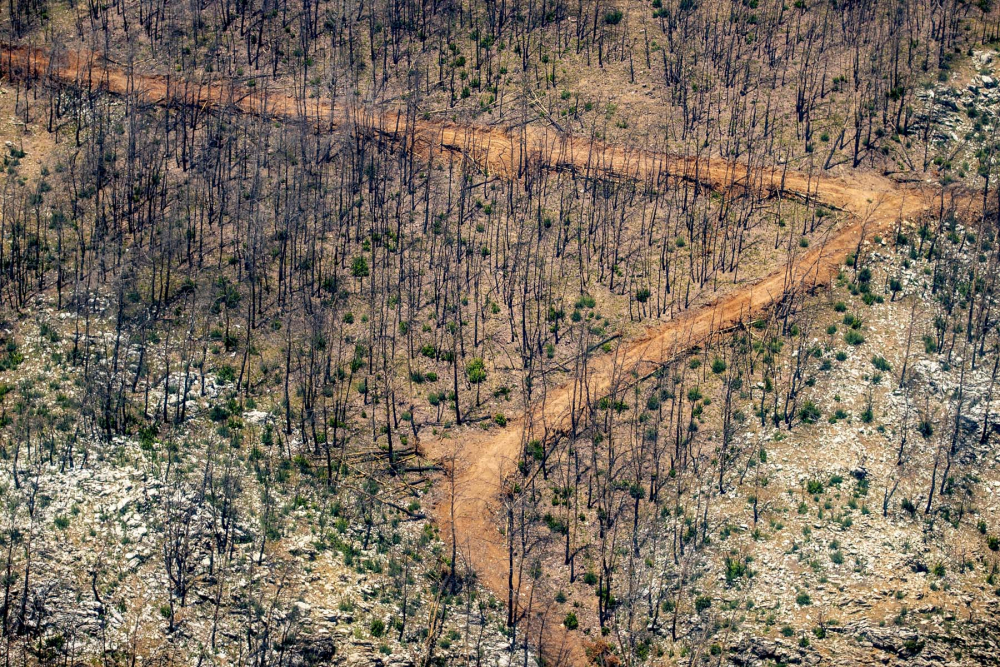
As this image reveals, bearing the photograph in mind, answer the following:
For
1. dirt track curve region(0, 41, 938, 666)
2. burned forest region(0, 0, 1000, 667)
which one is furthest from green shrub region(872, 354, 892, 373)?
dirt track curve region(0, 41, 938, 666)

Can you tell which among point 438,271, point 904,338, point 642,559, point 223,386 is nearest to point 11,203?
point 223,386

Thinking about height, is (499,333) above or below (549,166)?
below

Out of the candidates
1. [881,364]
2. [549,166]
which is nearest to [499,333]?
[549,166]

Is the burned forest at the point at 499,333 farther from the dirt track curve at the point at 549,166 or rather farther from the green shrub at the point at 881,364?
the green shrub at the point at 881,364

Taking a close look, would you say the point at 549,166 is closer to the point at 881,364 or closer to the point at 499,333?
the point at 499,333

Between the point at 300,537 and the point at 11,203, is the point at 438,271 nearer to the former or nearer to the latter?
the point at 300,537

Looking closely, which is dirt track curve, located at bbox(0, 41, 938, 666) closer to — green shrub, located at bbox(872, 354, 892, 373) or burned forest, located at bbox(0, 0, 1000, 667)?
burned forest, located at bbox(0, 0, 1000, 667)

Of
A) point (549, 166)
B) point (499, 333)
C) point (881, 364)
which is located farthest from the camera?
point (549, 166)
